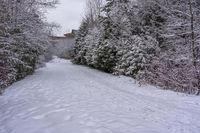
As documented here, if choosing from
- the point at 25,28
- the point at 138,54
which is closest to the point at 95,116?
the point at 138,54

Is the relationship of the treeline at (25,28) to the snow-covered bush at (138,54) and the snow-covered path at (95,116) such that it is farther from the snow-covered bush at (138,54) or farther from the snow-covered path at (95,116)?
the snow-covered bush at (138,54)

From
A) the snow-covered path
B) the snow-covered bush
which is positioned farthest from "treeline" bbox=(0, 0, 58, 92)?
the snow-covered bush

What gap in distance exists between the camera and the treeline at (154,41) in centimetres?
1093

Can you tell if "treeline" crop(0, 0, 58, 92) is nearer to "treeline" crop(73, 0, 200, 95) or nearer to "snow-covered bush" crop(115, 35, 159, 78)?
"treeline" crop(73, 0, 200, 95)

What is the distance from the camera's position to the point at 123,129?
184 inches

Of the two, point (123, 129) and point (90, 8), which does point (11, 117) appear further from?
point (90, 8)

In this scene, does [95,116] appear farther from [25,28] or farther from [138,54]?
[25,28]

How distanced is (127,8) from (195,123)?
43.9 ft

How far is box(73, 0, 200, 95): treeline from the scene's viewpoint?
1093cm

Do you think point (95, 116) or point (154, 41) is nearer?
point (95, 116)

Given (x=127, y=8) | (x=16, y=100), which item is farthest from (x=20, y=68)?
(x=127, y=8)

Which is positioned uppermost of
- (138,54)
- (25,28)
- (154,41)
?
(25,28)

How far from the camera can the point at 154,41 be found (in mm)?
14688

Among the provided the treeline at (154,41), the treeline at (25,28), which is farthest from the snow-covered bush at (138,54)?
the treeline at (25,28)
